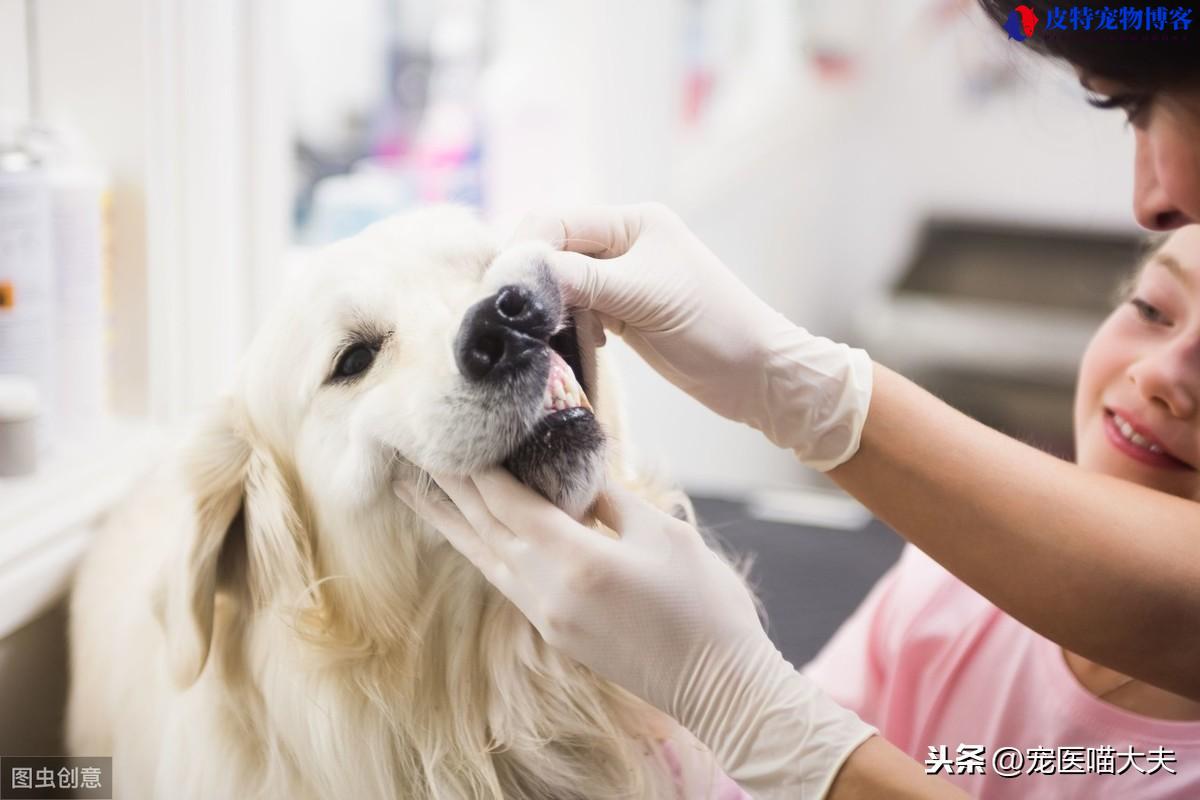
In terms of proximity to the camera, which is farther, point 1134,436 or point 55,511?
point 55,511

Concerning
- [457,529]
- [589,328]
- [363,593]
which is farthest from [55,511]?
[589,328]

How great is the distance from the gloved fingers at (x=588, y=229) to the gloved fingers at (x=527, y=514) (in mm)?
226

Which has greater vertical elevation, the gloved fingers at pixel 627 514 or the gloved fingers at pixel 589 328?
the gloved fingers at pixel 589 328

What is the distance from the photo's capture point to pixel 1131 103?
77cm

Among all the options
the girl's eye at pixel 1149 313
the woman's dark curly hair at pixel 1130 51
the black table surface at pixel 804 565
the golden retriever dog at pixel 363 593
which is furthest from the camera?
the black table surface at pixel 804 565

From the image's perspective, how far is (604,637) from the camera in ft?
2.45

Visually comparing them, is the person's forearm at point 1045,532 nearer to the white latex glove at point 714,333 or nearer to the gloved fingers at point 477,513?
the white latex glove at point 714,333

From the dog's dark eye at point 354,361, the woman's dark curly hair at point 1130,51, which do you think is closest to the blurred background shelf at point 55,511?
the dog's dark eye at point 354,361

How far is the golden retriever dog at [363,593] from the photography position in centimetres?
81

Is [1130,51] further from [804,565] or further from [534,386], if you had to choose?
[804,565]

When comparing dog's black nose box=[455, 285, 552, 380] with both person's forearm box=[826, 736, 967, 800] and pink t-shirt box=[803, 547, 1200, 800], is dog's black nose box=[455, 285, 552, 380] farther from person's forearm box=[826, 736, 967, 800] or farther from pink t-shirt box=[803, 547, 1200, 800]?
pink t-shirt box=[803, 547, 1200, 800]

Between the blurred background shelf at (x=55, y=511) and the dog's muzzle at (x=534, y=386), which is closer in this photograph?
the dog's muzzle at (x=534, y=386)

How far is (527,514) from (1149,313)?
661mm

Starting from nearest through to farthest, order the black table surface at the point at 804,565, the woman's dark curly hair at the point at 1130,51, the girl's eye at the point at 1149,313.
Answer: the woman's dark curly hair at the point at 1130,51
the girl's eye at the point at 1149,313
the black table surface at the point at 804,565
